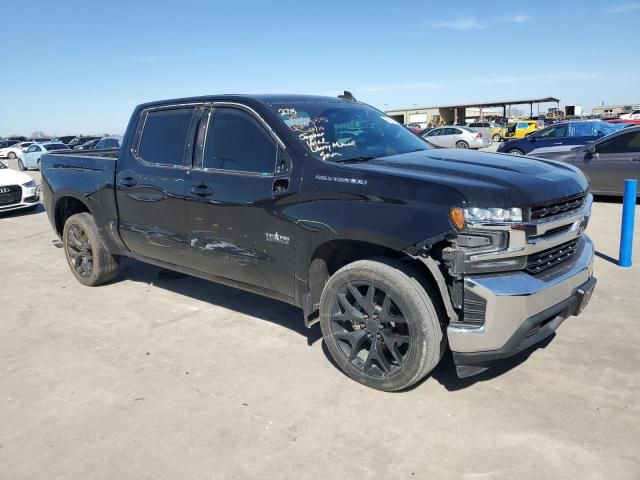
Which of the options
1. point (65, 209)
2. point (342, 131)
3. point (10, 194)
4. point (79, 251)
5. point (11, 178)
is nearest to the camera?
point (342, 131)

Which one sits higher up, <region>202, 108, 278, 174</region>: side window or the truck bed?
<region>202, 108, 278, 174</region>: side window

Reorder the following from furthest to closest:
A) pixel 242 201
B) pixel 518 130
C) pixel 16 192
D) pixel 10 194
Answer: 1. pixel 518 130
2. pixel 16 192
3. pixel 10 194
4. pixel 242 201

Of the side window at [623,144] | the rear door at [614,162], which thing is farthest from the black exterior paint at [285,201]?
the side window at [623,144]

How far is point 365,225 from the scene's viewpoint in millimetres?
3047

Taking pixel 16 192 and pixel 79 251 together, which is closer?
pixel 79 251

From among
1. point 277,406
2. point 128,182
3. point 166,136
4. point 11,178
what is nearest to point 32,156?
point 11,178

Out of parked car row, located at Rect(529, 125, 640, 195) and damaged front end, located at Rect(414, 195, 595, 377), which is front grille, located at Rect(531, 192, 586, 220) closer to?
damaged front end, located at Rect(414, 195, 595, 377)

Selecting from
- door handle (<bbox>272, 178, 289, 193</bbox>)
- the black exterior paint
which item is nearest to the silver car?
the black exterior paint

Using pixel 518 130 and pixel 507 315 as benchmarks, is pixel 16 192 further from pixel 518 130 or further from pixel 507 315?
pixel 518 130

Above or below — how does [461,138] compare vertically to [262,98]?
below

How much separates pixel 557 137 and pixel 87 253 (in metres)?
13.1

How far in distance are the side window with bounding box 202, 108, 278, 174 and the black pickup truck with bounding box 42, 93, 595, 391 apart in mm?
12

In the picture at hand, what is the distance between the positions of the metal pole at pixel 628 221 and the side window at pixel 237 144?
4.23 m

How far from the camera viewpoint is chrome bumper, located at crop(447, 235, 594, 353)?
270cm
